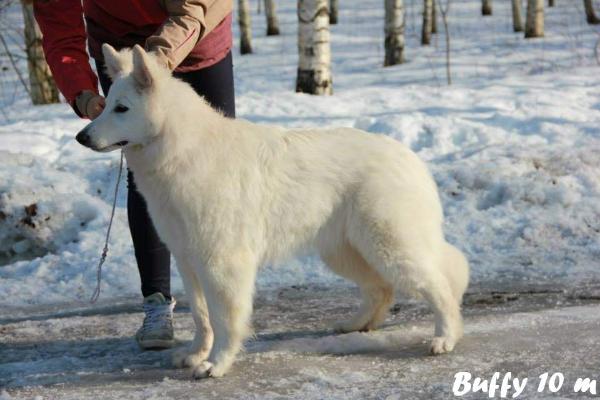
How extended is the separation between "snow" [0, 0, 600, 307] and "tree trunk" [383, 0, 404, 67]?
16.5ft

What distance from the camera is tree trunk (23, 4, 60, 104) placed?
11.7 m

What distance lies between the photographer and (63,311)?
5297 mm

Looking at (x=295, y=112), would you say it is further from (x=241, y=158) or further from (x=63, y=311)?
(x=241, y=158)

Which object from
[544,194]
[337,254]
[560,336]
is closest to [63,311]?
[337,254]

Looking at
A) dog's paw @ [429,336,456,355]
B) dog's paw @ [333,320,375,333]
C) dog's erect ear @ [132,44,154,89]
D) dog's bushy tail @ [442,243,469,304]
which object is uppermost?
dog's erect ear @ [132,44,154,89]

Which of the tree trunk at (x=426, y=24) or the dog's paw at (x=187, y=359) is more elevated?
the tree trunk at (x=426, y=24)

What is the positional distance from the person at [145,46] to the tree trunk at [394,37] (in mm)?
12380

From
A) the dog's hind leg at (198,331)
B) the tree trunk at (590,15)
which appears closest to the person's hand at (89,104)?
the dog's hind leg at (198,331)

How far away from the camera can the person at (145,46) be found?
13.7 ft

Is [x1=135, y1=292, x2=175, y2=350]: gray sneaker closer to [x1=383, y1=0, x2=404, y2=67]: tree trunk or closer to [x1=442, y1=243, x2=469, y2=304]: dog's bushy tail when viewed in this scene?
[x1=442, y1=243, x2=469, y2=304]: dog's bushy tail

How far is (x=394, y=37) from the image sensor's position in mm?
16812

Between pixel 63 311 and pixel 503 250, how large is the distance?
3.00 meters

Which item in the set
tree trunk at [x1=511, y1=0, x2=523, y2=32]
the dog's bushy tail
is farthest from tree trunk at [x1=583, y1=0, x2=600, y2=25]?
the dog's bushy tail

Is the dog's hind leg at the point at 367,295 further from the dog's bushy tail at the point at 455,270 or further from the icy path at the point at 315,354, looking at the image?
the dog's bushy tail at the point at 455,270
